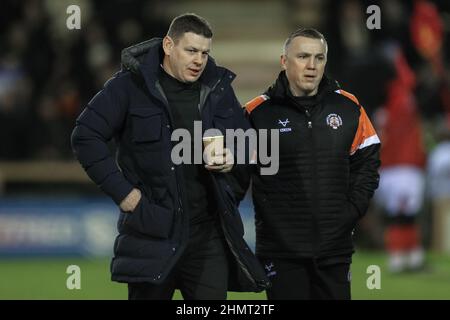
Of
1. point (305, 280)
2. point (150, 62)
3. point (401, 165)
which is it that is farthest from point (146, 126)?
point (401, 165)

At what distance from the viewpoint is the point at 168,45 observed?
5695 millimetres

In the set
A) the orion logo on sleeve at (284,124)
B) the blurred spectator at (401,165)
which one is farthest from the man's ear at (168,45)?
the blurred spectator at (401,165)

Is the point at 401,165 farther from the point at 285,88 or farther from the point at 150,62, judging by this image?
the point at 150,62

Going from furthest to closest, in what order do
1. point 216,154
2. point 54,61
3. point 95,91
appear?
point 54,61, point 95,91, point 216,154

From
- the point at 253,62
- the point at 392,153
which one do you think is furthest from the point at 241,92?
the point at 392,153

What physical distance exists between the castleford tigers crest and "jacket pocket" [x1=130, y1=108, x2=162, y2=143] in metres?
0.99

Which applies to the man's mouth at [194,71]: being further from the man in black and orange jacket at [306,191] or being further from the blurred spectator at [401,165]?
the blurred spectator at [401,165]

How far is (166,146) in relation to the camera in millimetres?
5598

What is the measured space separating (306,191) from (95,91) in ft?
30.2

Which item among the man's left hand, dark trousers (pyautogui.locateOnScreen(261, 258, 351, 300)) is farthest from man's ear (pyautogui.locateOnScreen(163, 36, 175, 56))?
dark trousers (pyautogui.locateOnScreen(261, 258, 351, 300))

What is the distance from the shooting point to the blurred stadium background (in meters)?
12.7

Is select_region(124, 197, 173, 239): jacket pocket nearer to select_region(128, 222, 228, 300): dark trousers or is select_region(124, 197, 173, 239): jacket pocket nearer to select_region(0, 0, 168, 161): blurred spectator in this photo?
select_region(128, 222, 228, 300): dark trousers

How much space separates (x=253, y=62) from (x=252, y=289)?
11.5 metres

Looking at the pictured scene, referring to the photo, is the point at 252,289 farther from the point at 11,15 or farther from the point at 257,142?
the point at 11,15
